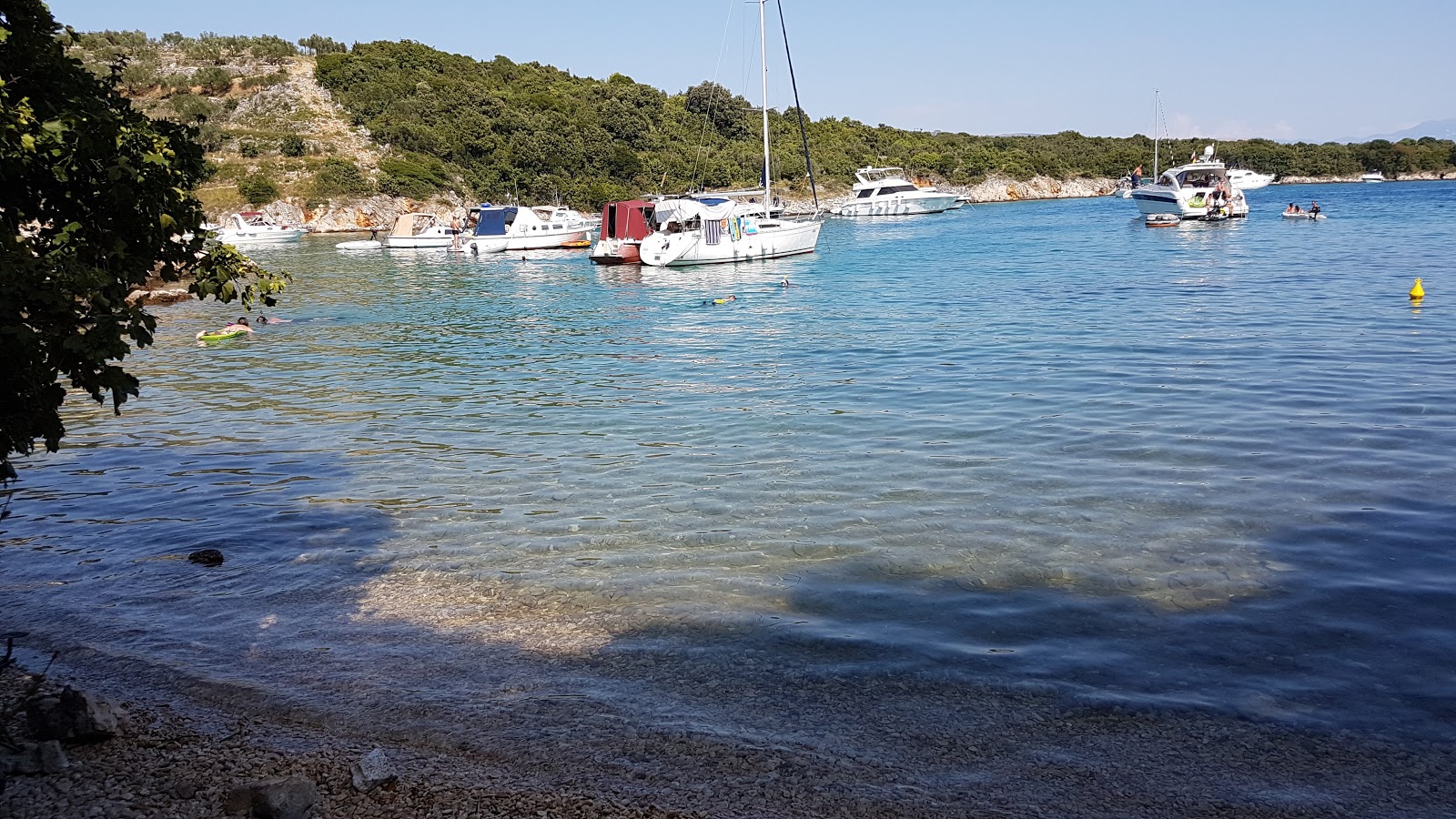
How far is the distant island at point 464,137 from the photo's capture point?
287ft

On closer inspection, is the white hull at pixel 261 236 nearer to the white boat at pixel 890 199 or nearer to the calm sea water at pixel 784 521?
the white boat at pixel 890 199

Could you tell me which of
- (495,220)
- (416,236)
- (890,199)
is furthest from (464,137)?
(495,220)

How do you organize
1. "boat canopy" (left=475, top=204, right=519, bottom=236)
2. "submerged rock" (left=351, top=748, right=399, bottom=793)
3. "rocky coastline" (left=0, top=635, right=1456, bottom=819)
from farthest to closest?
"boat canopy" (left=475, top=204, right=519, bottom=236)
"submerged rock" (left=351, top=748, right=399, bottom=793)
"rocky coastline" (left=0, top=635, right=1456, bottom=819)

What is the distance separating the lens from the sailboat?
42.6m

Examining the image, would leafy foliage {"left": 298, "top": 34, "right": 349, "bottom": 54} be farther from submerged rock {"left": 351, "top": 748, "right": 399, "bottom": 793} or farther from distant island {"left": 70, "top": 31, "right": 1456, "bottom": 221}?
submerged rock {"left": 351, "top": 748, "right": 399, "bottom": 793}

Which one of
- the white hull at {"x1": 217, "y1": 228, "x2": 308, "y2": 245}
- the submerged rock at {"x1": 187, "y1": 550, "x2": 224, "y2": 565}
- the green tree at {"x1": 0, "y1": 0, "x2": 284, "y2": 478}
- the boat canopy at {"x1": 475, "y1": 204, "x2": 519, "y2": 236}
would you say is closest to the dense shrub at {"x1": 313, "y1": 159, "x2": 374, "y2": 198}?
the white hull at {"x1": 217, "y1": 228, "x2": 308, "y2": 245}

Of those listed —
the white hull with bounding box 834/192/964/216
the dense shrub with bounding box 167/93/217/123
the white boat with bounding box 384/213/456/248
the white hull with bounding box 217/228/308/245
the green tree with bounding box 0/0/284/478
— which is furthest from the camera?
the white hull with bounding box 834/192/964/216

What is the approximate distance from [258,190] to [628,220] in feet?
159

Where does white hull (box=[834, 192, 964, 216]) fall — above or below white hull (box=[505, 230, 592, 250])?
above

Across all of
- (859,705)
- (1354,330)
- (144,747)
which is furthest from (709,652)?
(1354,330)

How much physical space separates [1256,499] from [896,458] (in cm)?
368

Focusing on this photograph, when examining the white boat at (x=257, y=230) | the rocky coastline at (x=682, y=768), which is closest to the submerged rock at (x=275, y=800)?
the rocky coastline at (x=682, y=768)

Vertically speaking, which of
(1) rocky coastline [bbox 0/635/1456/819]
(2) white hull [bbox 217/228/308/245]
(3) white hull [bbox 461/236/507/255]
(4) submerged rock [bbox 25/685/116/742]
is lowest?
(1) rocky coastline [bbox 0/635/1456/819]

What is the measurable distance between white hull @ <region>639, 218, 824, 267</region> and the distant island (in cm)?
3768
